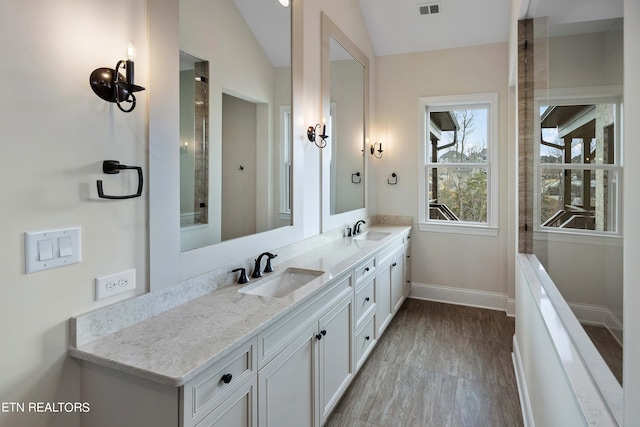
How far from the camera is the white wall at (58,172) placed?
1098 mm

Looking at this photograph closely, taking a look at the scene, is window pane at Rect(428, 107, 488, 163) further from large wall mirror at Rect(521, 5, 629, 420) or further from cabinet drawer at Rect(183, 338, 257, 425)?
cabinet drawer at Rect(183, 338, 257, 425)

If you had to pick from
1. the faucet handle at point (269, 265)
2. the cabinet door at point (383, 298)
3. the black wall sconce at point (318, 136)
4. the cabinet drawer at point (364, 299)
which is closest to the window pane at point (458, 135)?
the cabinet door at point (383, 298)

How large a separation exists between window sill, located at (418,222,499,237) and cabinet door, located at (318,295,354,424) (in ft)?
7.58

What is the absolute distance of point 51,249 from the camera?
120cm

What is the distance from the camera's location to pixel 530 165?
2580mm

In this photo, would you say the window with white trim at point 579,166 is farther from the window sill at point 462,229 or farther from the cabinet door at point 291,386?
the window sill at point 462,229

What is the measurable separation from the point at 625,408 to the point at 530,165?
2.09 meters

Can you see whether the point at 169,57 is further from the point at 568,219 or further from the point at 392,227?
the point at 392,227

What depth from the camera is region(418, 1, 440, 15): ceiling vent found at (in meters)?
3.75

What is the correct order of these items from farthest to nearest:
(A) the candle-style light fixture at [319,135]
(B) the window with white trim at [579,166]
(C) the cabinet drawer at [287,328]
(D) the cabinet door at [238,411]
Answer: (A) the candle-style light fixture at [319,135] → (C) the cabinet drawer at [287,328] → (D) the cabinet door at [238,411] → (B) the window with white trim at [579,166]

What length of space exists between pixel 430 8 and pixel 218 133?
9.85 ft

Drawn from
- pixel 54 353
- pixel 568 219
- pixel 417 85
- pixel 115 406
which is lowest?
pixel 115 406

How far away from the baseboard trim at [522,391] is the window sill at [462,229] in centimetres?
154

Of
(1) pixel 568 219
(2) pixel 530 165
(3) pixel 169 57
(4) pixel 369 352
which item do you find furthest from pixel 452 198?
(3) pixel 169 57
